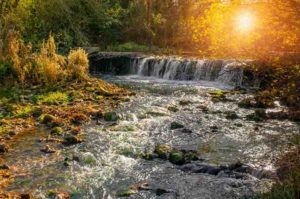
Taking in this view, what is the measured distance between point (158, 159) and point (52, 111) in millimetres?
5666

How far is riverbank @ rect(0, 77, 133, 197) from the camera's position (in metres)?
11.3

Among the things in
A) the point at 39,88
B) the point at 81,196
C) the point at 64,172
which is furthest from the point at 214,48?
the point at 39,88

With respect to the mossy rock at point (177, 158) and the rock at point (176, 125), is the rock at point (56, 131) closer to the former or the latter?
the rock at point (176, 125)

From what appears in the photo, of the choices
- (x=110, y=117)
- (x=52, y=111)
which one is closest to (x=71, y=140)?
(x=110, y=117)

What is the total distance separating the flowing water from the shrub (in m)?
3.78

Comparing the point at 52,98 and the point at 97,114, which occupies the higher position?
the point at 52,98

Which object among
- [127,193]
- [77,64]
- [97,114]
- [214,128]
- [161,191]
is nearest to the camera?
[127,193]

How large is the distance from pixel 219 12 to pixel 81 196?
170 inches

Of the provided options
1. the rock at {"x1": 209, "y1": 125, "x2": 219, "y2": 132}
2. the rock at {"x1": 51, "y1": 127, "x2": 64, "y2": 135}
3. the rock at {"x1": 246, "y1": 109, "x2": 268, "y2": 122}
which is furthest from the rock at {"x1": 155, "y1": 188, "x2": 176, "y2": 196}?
the rock at {"x1": 246, "y1": 109, "x2": 268, "y2": 122}

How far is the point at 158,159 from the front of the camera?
10203 mm

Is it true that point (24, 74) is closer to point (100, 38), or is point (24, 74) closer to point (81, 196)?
point (81, 196)

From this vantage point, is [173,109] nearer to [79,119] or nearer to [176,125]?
[176,125]

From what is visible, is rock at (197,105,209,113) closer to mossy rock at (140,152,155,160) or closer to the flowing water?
the flowing water

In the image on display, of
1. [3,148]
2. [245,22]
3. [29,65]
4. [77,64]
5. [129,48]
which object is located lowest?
[3,148]
